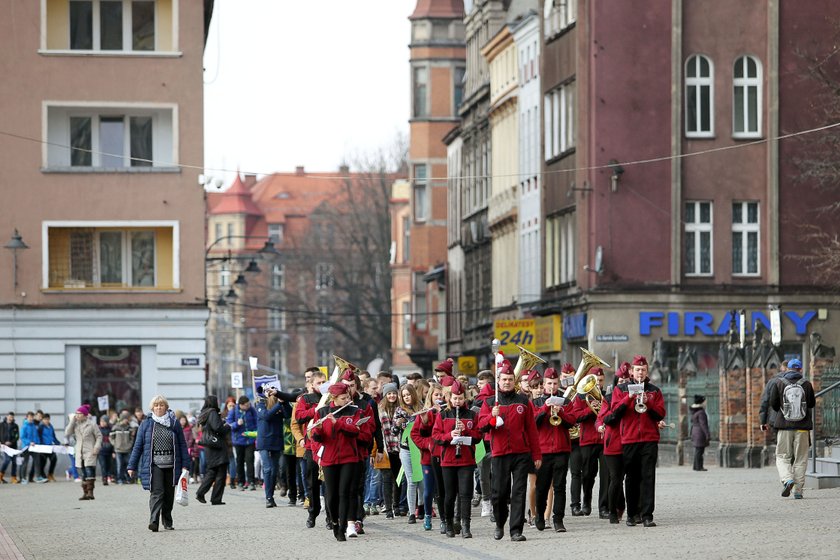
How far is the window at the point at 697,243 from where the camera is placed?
51875 mm

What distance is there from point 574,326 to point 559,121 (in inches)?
253

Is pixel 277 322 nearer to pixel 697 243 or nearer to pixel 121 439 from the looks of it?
pixel 697 243

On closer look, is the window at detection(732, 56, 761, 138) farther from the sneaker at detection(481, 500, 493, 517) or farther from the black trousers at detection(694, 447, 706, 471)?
the sneaker at detection(481, 500, 493, 517)

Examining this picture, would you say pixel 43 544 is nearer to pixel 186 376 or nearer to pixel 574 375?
pixel 574 375

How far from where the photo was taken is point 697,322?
168ft

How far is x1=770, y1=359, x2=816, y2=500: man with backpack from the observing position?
2672 cm

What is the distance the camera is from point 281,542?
21.2 metres

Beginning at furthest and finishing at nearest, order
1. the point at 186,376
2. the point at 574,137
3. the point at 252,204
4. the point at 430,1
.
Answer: the point at 252,204 < the point at 430,1 < the point at 574,137 < the point at 186,376

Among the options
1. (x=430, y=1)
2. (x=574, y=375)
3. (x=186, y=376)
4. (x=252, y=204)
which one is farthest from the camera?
(x=252, y=204)

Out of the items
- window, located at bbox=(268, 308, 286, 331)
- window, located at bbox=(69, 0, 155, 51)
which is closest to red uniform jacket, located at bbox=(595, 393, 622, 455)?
window, located at bbox=(69, 0, 155, 51)

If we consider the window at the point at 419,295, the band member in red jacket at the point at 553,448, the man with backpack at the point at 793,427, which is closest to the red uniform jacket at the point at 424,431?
the band member in red jacket at the point at 553,448

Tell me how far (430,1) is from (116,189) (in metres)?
40.5

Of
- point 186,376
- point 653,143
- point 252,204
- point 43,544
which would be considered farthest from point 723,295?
point 252,204

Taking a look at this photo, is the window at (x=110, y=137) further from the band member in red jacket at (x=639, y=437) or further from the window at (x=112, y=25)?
the band member in red jacket at (x=639, y=437)
